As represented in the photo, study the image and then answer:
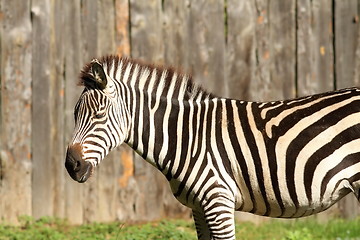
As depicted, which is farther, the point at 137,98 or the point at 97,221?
the point at 97,221

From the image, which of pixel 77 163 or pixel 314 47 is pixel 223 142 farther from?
pixel 314 47

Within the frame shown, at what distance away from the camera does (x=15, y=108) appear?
9.01m

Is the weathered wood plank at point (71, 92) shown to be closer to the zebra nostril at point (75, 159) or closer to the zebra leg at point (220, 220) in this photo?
the zebra nostril at point (75, 159)

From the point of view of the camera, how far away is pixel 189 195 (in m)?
6.16

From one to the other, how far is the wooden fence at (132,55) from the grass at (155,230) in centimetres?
19

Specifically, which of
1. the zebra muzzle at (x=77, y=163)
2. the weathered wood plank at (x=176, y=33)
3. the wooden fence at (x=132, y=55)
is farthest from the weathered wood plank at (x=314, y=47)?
the zebra muzzle at (x=77, y=163)

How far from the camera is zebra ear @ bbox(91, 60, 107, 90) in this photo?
19.9ft

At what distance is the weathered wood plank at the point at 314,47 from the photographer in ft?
30.9

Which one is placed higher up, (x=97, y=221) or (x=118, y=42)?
(x=118, y=42)

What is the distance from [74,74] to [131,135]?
2925mm

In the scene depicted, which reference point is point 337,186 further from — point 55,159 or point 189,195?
point 55,159

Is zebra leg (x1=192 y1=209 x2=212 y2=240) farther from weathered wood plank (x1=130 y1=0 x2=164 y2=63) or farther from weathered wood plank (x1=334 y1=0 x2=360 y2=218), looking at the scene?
weathered wood plank (x1=334 y1=0 x2=360 y2=218)

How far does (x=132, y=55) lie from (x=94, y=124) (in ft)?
10.4

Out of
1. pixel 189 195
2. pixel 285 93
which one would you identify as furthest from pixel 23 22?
pixel 189 195
